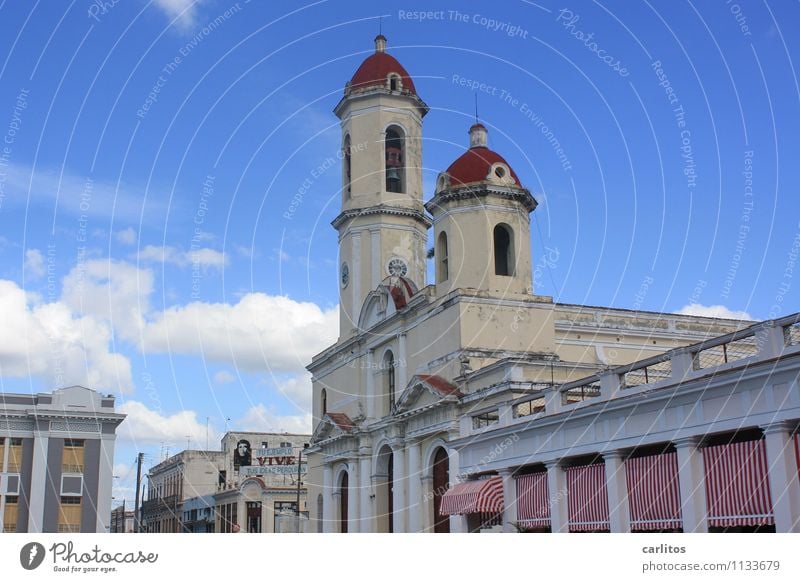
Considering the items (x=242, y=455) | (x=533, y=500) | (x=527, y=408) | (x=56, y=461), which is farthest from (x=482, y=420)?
(x=242, y=455)

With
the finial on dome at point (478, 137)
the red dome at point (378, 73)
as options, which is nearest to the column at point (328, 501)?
the finial on dome at point (478, 137)

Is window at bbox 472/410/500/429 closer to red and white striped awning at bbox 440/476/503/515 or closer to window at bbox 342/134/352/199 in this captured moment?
red and white striped awning at bbox 440/476/503/515

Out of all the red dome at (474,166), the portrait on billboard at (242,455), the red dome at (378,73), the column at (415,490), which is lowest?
the column at (415,490)

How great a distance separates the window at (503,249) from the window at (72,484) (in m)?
30.5

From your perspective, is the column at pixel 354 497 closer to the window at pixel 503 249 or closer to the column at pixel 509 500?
the window at pixel 503 249

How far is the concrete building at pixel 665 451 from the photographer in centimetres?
1652

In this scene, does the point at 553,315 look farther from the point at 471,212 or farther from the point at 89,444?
the point at 89,444

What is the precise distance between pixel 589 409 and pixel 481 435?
20.6 ft

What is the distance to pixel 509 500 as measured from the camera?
2525 cm

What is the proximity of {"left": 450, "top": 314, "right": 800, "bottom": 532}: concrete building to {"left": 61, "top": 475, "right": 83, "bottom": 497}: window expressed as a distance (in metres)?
36.7

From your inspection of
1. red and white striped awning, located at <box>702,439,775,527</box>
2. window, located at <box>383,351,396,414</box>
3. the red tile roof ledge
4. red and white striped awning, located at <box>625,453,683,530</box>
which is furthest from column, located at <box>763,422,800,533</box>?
the red tile roof ledge

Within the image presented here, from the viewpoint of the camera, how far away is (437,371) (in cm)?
3950

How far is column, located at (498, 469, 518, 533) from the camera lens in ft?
81.7
